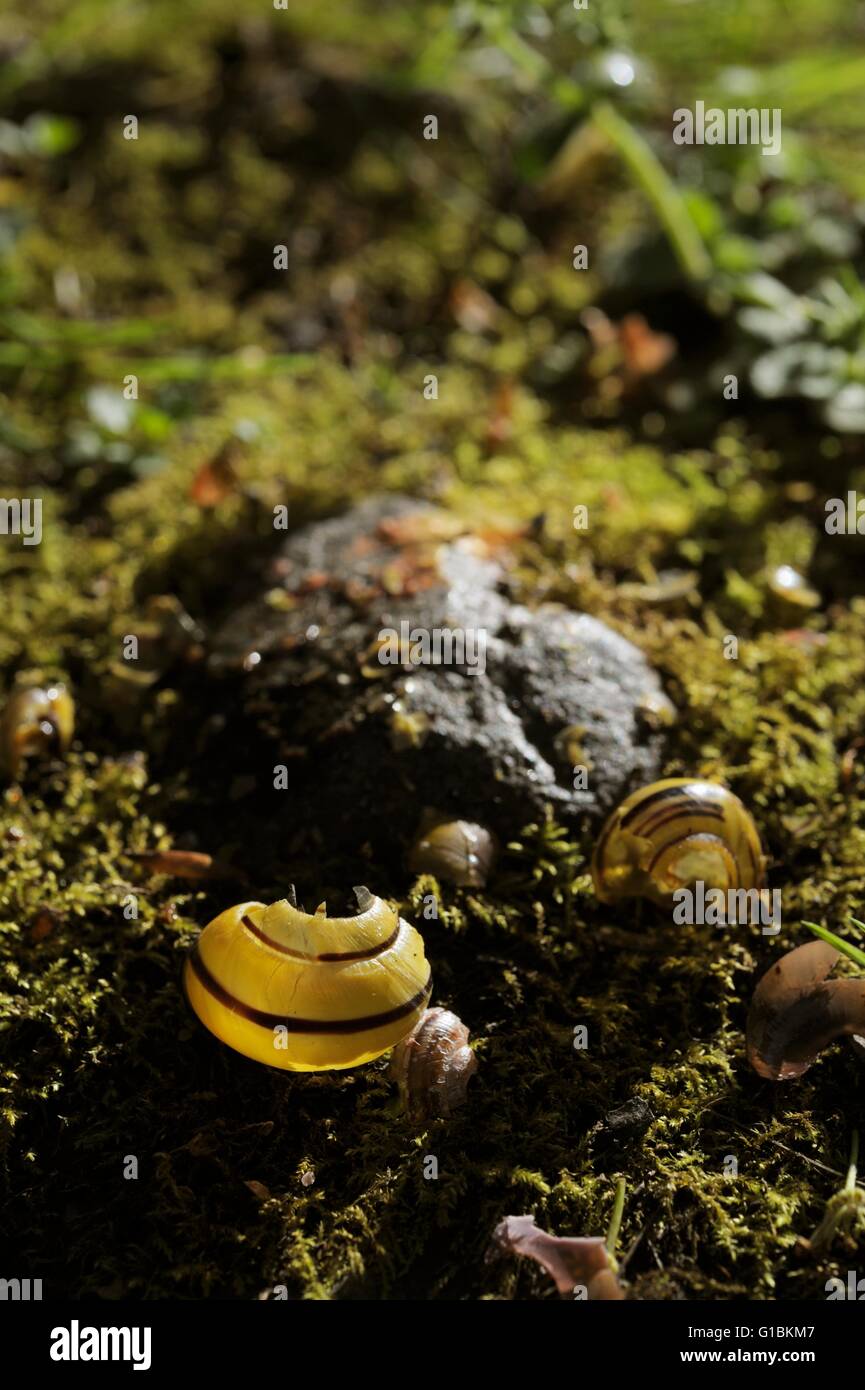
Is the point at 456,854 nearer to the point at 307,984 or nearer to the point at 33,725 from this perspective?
the point at 307,984

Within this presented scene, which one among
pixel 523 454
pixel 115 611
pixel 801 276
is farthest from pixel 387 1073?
pixel 801 276

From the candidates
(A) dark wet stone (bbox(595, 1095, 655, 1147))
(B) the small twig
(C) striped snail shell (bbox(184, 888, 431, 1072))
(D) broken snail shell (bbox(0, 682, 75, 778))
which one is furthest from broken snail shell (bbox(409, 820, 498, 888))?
(D) broken snail shell (bbox(0, 682, 75, 778))

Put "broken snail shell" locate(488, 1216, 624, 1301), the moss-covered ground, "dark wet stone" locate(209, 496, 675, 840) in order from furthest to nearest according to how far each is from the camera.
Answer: "dark wet stone" locate(209, 496, 675, 840), the moss-covered ground, "broken snail shell" locate(488, 1216, 624, 1301)

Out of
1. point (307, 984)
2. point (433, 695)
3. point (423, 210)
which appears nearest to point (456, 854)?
point (433, 695)

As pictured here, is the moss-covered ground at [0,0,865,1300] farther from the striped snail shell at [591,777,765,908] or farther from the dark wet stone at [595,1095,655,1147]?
the striped snail shell at [591,777,765,908]

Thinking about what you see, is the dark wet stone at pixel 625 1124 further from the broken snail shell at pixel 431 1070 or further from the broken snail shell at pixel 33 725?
the broken snail shell at pixel 33 725

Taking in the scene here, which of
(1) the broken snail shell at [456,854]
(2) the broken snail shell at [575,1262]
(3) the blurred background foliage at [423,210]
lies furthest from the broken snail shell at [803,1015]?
(3) the blurred background foliage at [423,210]
